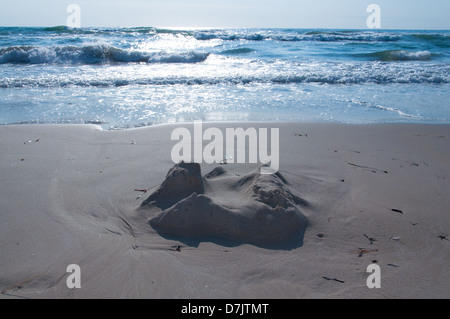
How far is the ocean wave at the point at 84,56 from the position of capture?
13.1 metres

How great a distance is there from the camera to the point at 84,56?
1398 centimetres

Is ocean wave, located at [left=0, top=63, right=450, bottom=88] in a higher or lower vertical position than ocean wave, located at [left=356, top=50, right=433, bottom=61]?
lower

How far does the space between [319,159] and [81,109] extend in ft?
13.4

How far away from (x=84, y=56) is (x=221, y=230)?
13.7 m

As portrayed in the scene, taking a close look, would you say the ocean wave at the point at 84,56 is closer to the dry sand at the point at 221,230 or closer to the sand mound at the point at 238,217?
the dry sand at the point at 221,230

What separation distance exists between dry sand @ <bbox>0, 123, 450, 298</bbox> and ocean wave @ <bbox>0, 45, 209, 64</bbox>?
11083 millimetres

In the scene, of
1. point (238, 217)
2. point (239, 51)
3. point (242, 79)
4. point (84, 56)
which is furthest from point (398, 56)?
point (238, 217)

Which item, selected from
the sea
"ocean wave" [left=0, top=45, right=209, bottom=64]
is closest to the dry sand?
the sea

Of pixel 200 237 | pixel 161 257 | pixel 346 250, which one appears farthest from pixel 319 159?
pixel 161 257

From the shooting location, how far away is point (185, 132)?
4656 mm

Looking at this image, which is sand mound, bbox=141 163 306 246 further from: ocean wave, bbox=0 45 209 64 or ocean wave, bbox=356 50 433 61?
ocean wave, bbox=356 50 433 61

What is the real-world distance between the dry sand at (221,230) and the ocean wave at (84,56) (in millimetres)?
11083

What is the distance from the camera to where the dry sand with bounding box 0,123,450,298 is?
186 centimetres
